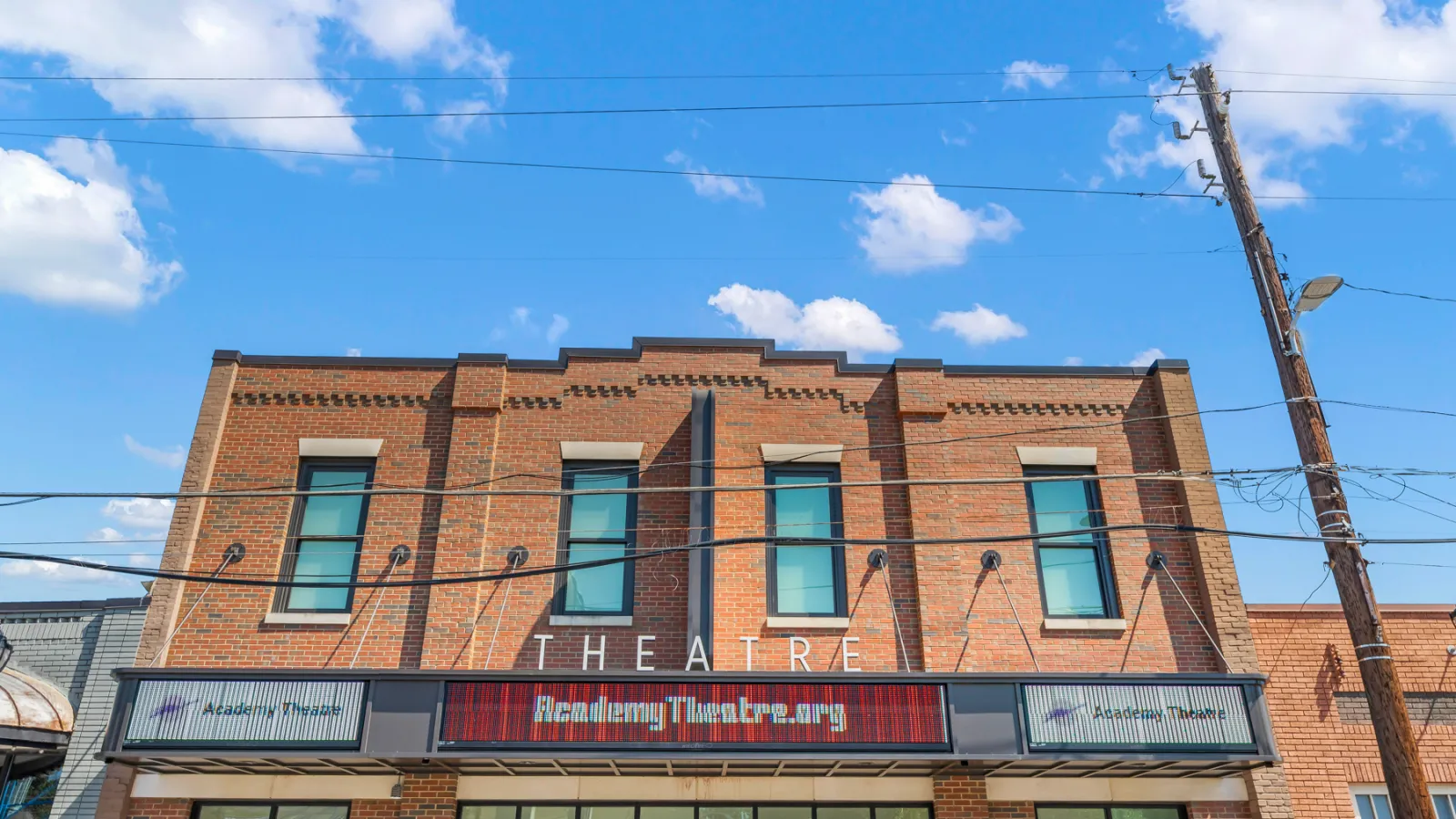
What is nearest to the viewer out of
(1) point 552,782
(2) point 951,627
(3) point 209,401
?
(1) point 552,782

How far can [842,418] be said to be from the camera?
14945 mm

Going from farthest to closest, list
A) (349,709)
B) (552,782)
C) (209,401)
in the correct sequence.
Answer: (209,401) → (552,782) → (349,709)

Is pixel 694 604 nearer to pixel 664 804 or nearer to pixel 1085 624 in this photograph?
pixel 664 804

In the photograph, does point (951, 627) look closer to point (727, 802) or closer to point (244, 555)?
point (727, 802)

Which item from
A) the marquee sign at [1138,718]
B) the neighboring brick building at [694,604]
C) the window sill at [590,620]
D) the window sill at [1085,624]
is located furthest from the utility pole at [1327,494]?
the window sill at [590,620]

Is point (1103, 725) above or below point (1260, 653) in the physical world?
below

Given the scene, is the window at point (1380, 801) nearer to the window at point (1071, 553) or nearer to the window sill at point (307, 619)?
the window at point (1071, 553)

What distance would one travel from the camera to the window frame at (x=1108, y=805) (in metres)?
12.8

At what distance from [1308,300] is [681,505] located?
27.1ft

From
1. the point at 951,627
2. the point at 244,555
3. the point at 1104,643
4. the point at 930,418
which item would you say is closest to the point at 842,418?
the point at 930,418

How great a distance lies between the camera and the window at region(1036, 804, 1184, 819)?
507 inches

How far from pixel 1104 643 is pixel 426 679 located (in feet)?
29.5

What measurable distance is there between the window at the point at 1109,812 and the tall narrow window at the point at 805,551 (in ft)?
12.1

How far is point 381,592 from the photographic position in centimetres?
1355
